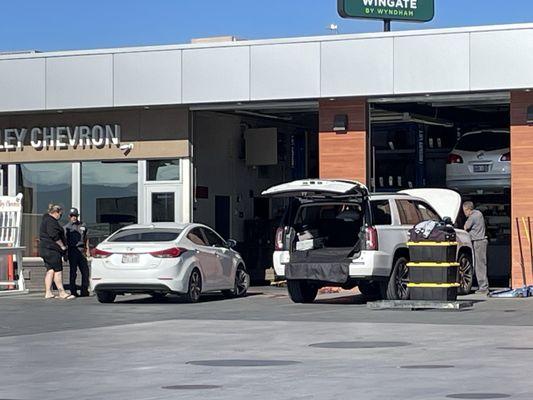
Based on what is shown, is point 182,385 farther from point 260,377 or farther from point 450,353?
point 450,353

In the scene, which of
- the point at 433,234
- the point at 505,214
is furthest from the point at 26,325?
the point at 505,214

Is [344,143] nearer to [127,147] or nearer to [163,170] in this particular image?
[163,170]

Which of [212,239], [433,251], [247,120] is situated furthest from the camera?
[247,120]

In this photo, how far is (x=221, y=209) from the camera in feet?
104

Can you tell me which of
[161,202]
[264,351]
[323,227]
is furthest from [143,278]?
[264,351]

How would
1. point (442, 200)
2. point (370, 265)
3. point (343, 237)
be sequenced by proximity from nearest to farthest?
point (370, 265) < point (343, 237) < point (442, 200)

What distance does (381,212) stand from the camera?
73.7ft

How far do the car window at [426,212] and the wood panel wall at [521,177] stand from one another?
99.8 inches

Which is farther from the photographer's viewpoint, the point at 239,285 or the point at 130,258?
the point at 239,285

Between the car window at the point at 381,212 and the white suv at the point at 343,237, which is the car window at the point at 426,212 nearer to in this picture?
the white suv at the point at 343,237

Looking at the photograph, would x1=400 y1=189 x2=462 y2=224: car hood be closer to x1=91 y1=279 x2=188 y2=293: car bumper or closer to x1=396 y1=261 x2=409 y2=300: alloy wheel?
x1=396 y1=261 x2=409 y2=300: alloy wheel

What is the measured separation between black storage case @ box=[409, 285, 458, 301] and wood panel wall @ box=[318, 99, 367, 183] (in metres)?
6.21

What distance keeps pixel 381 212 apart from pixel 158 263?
13.4 feet

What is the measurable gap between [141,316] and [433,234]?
16.4 feet
